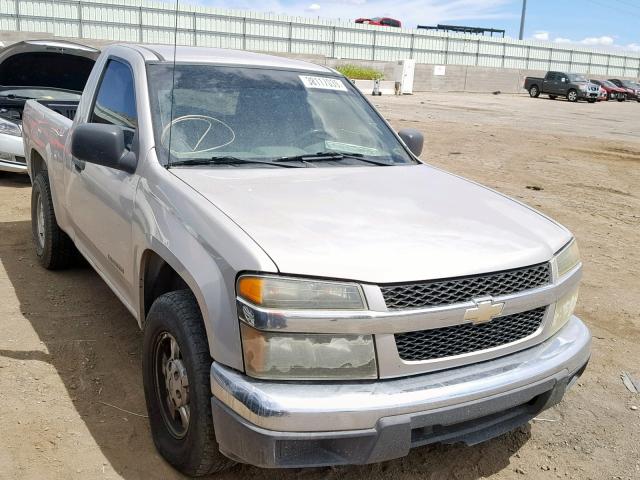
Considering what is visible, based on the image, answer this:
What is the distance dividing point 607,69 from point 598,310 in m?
62.1

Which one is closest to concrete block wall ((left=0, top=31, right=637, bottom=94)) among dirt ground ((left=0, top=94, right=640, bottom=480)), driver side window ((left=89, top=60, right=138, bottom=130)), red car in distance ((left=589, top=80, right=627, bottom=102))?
red car in distance ((left=589, top=80, right=627, bottom=102))

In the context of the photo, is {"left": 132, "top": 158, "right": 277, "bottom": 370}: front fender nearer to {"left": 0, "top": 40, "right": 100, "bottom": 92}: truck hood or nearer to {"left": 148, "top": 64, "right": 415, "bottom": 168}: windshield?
{"left": 148, "top": 64, "right": 415, "bottom": 168}: windshield

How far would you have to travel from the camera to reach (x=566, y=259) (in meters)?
2.93

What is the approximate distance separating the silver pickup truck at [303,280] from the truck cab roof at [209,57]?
0.02 metres

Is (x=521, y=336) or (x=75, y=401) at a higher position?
(x=521, y=336)

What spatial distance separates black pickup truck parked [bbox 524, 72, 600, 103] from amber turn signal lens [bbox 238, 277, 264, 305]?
137 feet

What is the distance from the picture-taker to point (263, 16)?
1609 inches

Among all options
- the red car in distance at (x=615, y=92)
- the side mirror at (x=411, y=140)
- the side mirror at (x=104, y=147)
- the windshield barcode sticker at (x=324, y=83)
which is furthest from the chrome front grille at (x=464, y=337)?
the red car in distance at (x=615, y=92)

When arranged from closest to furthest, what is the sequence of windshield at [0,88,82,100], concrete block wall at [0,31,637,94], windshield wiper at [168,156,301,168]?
windshield wiper at [168,156,301,168], windshield at [0,88,82,100], concrete block wall at [0,31,637,94]

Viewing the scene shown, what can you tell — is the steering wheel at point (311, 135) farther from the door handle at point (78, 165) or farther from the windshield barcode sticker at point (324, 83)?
the door handle at point (78, 165)

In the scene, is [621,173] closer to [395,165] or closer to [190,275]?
[395,165]

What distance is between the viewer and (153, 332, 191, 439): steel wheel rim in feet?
8.83

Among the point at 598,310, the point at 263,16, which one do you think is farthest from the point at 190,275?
the point at 263,16

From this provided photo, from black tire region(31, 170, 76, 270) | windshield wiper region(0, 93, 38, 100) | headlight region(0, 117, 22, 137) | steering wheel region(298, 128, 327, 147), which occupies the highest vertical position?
steering wheel region(298, 128, 327, 147)
